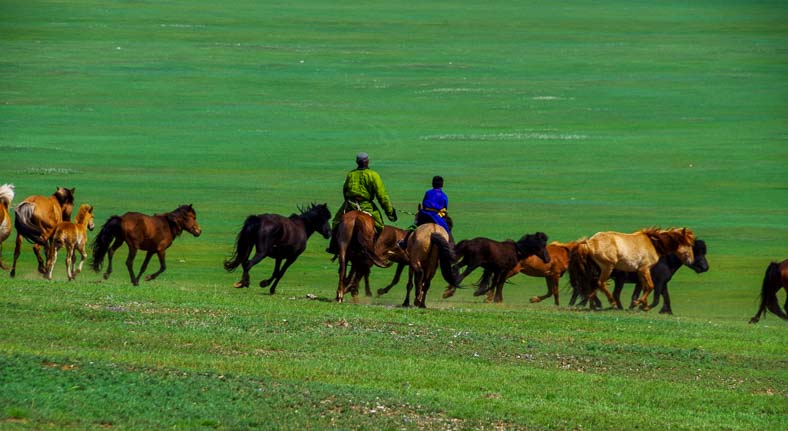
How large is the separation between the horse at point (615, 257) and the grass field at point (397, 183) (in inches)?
32.7

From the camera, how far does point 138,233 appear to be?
23938 mm

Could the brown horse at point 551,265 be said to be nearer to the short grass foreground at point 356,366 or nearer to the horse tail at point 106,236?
the short grass foreground at point 356,366

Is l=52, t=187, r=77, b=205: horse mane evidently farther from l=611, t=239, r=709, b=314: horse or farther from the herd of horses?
l=611, t=239, r=709, b=314: horse

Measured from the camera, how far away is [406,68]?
72.4 meters

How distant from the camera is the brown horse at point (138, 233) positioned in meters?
23.8

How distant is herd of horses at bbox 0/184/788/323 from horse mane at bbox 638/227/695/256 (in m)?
0.02

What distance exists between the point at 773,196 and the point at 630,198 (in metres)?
4.43

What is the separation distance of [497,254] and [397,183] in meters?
20.5

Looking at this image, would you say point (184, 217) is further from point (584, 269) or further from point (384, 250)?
point (584, 269)

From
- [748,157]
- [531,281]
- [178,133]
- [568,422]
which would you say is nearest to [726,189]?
[748,157]

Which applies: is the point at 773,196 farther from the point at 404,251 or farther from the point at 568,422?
the point at 568,422

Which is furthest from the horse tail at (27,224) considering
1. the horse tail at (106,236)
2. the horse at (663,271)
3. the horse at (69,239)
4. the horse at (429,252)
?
the horse at (663,271)

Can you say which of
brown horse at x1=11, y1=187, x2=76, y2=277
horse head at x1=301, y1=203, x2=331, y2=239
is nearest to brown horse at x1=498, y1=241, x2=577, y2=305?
horse head at x1=301, y1=203, x2=331, y2=239

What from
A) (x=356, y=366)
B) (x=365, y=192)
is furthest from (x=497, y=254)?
(x=356, y=366)
